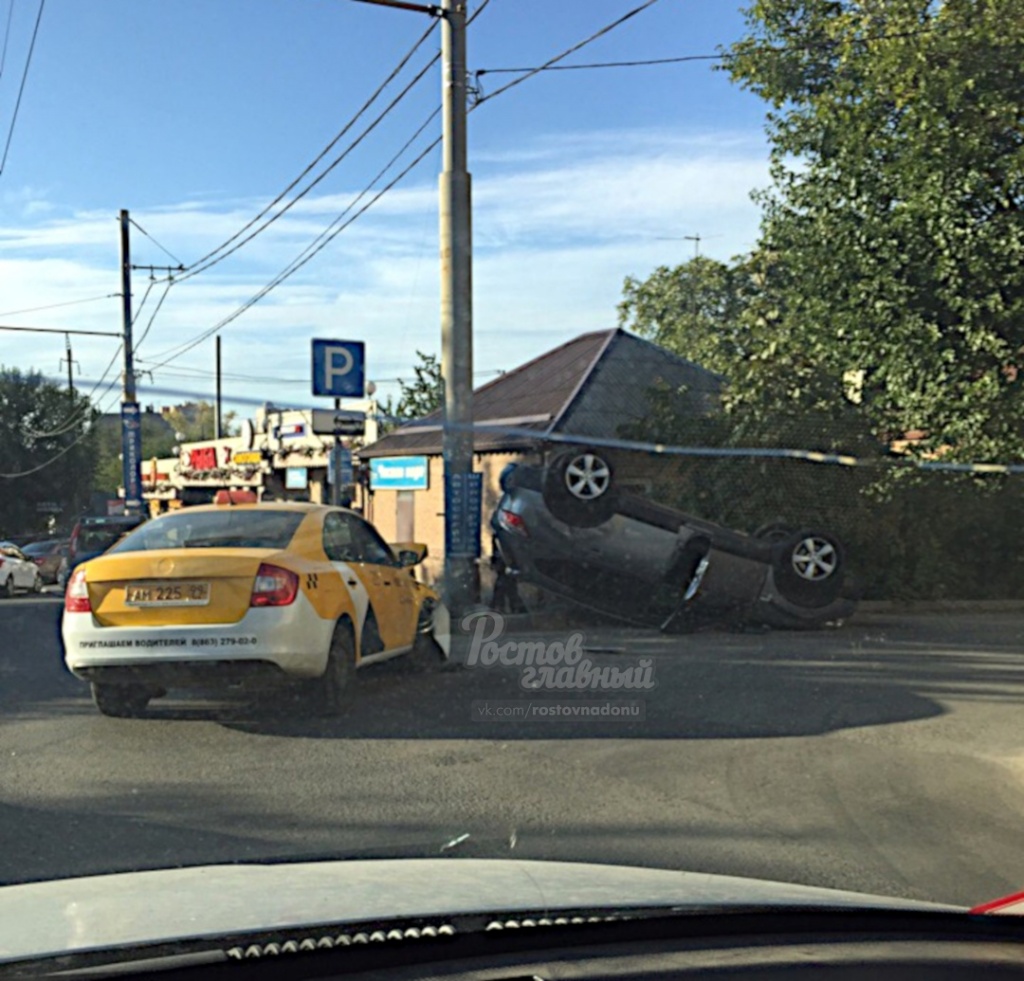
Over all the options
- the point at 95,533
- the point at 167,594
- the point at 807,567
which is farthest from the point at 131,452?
the point at 167,594

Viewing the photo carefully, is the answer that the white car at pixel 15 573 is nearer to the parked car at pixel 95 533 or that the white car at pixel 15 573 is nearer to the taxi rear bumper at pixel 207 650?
the parked car at pixel 95 533

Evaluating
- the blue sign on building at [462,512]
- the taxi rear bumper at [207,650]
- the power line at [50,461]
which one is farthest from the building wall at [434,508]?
the power line at [50,461]

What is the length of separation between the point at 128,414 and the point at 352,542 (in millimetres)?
24751

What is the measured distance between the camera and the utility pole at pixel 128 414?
32625mm

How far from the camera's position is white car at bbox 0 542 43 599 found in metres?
30.2

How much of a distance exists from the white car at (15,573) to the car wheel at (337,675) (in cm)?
2406

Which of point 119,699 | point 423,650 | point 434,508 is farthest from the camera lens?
point 434,508

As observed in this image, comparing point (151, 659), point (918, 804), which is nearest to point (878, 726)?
point (918, 804)

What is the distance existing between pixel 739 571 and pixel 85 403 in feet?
174

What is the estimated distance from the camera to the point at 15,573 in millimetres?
30797

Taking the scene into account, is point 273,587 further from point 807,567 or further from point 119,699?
point 807,567

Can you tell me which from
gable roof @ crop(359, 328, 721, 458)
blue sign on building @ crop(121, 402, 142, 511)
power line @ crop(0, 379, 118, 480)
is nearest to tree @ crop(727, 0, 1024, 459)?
gable roof @ crop(359, 328, 721, 458)

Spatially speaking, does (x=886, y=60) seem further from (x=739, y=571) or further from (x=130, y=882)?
(x=130, y=882)

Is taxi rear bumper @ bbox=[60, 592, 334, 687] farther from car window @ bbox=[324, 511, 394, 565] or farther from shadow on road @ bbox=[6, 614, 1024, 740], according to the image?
car window @ bbox=[324, 511, 394, 565]
